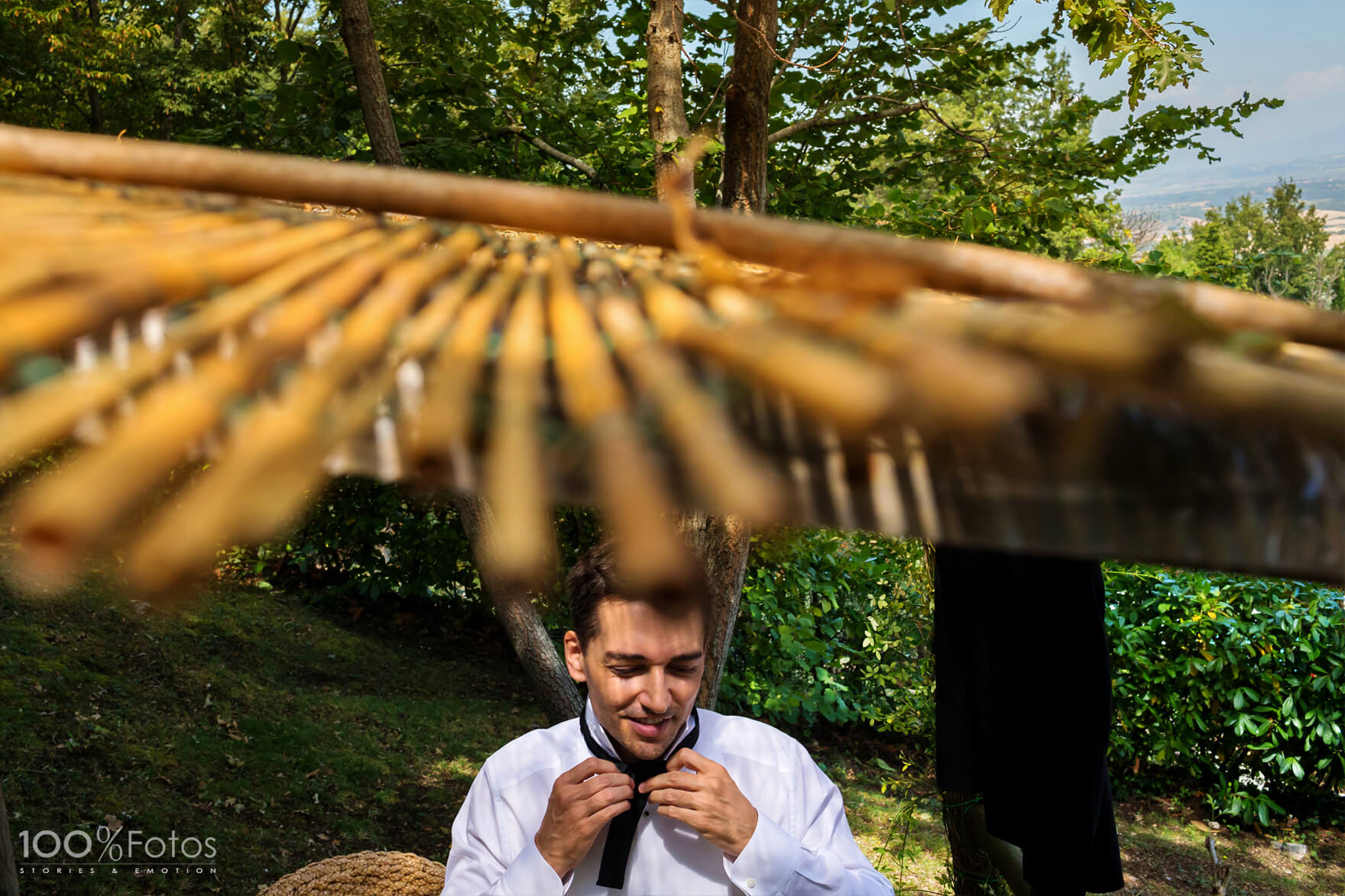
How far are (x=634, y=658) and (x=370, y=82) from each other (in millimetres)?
3729

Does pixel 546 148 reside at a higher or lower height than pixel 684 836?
higher

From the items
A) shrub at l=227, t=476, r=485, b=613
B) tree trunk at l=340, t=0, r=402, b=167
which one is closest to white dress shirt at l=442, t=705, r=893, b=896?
tree trunk at l=340, t=0, r=402, b=167

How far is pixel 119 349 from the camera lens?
0.55 meters

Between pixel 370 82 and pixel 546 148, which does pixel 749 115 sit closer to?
pixel 546 148

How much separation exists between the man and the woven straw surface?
125cm

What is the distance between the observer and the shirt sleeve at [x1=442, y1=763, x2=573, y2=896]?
6.85 ft

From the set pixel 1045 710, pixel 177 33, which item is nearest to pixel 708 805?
pixel 1045 710

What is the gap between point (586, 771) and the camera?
6.40 ft

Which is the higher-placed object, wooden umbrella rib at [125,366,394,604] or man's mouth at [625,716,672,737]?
wooden umbrella rib at [125,366,394,604]

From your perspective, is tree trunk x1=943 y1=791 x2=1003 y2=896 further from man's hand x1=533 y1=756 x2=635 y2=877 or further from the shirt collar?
man's hand x1=533 y1=756 x2=635 y2=877

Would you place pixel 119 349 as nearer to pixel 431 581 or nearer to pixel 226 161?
pixel 226 161

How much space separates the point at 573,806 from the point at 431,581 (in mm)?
5746

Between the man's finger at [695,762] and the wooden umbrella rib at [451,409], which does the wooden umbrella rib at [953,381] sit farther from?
the man's finger at [695,762]

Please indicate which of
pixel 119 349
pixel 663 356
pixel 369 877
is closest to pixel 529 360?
pixel 663 356
